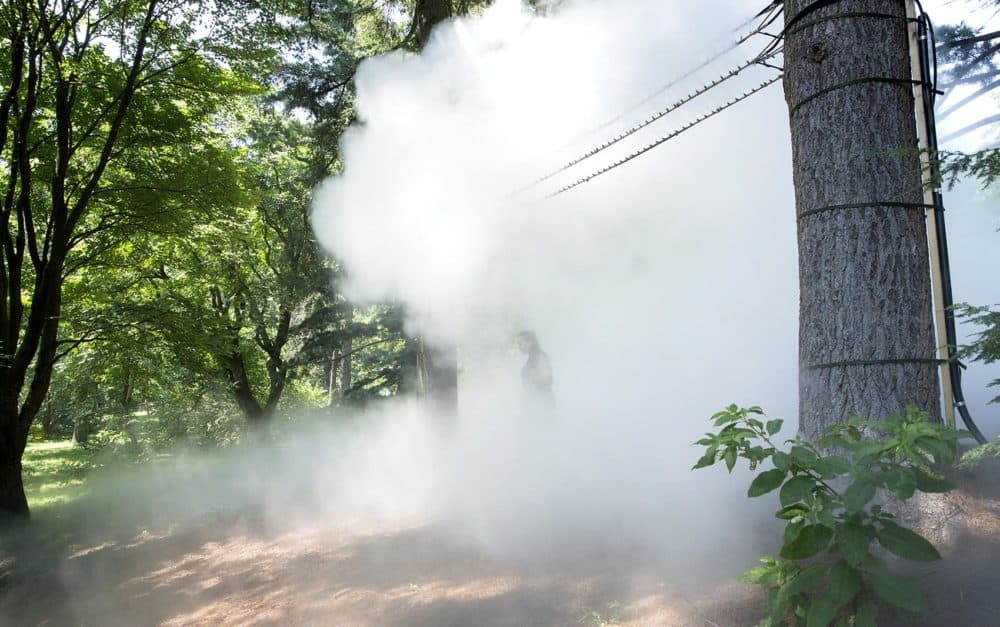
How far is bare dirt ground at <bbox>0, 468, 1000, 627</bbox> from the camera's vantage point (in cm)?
313

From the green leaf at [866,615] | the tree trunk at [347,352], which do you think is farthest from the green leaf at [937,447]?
the tree trunk at [347,352]

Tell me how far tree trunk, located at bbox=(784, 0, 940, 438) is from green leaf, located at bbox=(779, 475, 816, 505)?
49.1 inches

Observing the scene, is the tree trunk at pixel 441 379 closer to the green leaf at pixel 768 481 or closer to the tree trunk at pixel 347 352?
the tree trunk at pixel 347 352

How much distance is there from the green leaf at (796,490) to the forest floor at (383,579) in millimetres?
940

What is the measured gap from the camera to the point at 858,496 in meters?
2.10

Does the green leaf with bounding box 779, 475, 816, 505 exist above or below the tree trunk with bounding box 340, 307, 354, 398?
below

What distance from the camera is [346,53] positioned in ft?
51.0

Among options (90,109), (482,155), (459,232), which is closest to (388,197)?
(459,232)

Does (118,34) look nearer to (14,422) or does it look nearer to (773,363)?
(14,422)

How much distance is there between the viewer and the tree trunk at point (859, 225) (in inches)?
130

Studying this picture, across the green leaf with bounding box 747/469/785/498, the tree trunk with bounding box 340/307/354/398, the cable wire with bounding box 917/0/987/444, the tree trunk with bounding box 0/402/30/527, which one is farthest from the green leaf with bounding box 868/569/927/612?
the tree trunk with bounding box 340/307/354/398

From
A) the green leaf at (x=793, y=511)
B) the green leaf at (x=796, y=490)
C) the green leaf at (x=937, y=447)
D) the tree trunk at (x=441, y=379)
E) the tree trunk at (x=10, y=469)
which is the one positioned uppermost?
the tree trunk at (x=441, y=379)

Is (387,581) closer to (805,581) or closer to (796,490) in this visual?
(805,581)

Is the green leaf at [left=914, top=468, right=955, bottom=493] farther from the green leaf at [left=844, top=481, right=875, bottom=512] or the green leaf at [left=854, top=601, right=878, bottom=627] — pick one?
the green leaf at [left=854, top=601, right=878, bottom=627]
